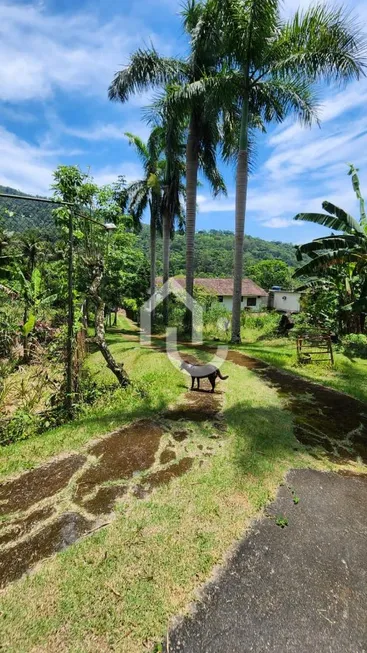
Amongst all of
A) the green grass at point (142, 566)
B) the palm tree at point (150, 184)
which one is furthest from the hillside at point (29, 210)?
the palm tree at point (150, 184)

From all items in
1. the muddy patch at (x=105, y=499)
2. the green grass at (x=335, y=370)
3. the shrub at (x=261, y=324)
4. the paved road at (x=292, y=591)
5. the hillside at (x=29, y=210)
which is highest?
the hillside at (x=29, y=210)

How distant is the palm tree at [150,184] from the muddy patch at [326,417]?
1639 cm

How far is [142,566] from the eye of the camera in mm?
2459

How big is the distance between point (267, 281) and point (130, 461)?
58411 millimetres

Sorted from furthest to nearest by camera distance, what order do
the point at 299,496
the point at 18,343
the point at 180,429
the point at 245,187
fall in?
the point at 245,187
the point at 18,343
the point at 180,429
the point at 299,496

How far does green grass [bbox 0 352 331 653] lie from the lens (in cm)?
200

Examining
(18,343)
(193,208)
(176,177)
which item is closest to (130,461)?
(18,343)

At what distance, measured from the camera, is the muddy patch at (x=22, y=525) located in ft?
9.07

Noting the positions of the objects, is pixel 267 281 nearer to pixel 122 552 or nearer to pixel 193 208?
pixel 193 208

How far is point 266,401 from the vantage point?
6.20 m

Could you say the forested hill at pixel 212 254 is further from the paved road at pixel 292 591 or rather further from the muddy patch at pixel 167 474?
the paved road at pixel 292 591

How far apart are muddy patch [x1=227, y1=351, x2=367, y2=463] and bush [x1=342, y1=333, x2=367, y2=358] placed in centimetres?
422

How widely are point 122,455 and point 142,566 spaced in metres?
1.73

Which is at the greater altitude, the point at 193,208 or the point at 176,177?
the point at 176,177
